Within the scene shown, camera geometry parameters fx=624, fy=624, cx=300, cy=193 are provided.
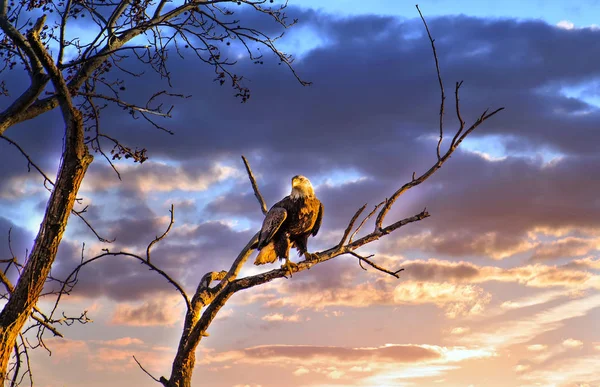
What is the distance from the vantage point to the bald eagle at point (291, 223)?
25.7 ft

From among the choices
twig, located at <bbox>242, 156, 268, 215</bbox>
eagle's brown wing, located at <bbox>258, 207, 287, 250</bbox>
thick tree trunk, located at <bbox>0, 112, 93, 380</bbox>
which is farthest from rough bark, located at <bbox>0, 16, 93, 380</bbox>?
twig, located at <bbox>242, 156, 268, 215</bbox>

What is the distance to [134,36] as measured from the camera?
7.66m

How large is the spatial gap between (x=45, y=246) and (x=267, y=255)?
2.68 meters

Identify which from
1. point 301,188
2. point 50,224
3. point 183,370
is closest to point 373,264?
point 301,188

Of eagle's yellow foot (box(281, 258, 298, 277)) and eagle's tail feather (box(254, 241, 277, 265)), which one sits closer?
eagle's yellow foot (box(281, 258, 298, 277))

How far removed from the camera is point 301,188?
8328 mm

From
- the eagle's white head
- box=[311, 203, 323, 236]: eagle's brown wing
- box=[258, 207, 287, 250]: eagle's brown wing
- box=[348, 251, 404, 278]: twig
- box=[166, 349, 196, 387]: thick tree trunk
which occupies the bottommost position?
box=[166, 349, 196, 387]: thick tree trunk

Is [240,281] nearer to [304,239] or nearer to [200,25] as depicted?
[304,239]

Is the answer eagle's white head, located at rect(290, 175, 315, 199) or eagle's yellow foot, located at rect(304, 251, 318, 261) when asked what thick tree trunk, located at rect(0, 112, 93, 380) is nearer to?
eagle's yellow foot, located at rect(304, 251, 318, 261)

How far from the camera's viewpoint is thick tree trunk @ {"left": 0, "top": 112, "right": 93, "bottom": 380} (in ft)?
20.3

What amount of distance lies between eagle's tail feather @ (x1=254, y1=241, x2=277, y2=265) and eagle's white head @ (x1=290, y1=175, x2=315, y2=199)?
30.2 inches

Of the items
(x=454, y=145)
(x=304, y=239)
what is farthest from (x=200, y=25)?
(x=454, y=145)

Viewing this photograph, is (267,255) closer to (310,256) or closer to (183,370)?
(310,256)

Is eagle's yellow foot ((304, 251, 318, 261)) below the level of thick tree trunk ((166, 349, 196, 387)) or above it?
above
